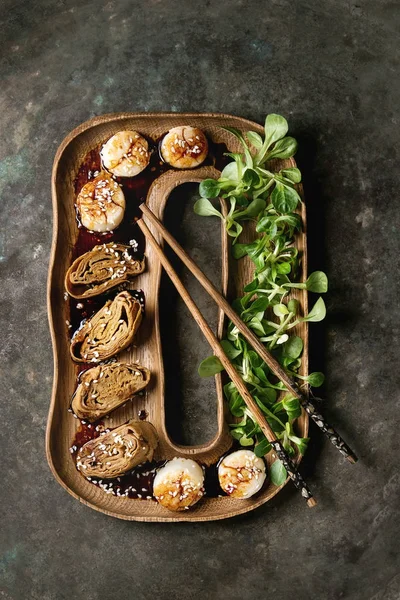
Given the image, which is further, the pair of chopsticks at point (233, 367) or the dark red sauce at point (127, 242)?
the dark red sauce at point (127, 242)

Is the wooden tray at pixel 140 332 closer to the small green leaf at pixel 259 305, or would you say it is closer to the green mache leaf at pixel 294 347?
the green mache leaf at pixel 294 347

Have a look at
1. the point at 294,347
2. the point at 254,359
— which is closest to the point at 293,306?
the point at 294,347

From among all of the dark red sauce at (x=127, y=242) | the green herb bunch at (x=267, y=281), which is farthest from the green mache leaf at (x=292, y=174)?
the dark red sauce at (x=127, y=242)

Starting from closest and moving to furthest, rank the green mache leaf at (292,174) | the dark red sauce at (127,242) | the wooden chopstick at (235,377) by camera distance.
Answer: the wooden chopstick at (235,377) < the green mache leaf at (292,174) < the dark red sauce at (127,242)

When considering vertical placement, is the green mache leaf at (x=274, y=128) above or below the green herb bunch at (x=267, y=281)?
above

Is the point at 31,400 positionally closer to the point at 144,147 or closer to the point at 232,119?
the point at 144,147

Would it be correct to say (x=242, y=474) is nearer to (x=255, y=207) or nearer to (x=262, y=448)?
(x=262, y=448)

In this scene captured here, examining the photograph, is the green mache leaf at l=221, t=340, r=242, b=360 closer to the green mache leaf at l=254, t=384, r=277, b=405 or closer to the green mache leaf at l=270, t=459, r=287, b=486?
the green mache leaf at l=254, t=384, r=277, b=405
